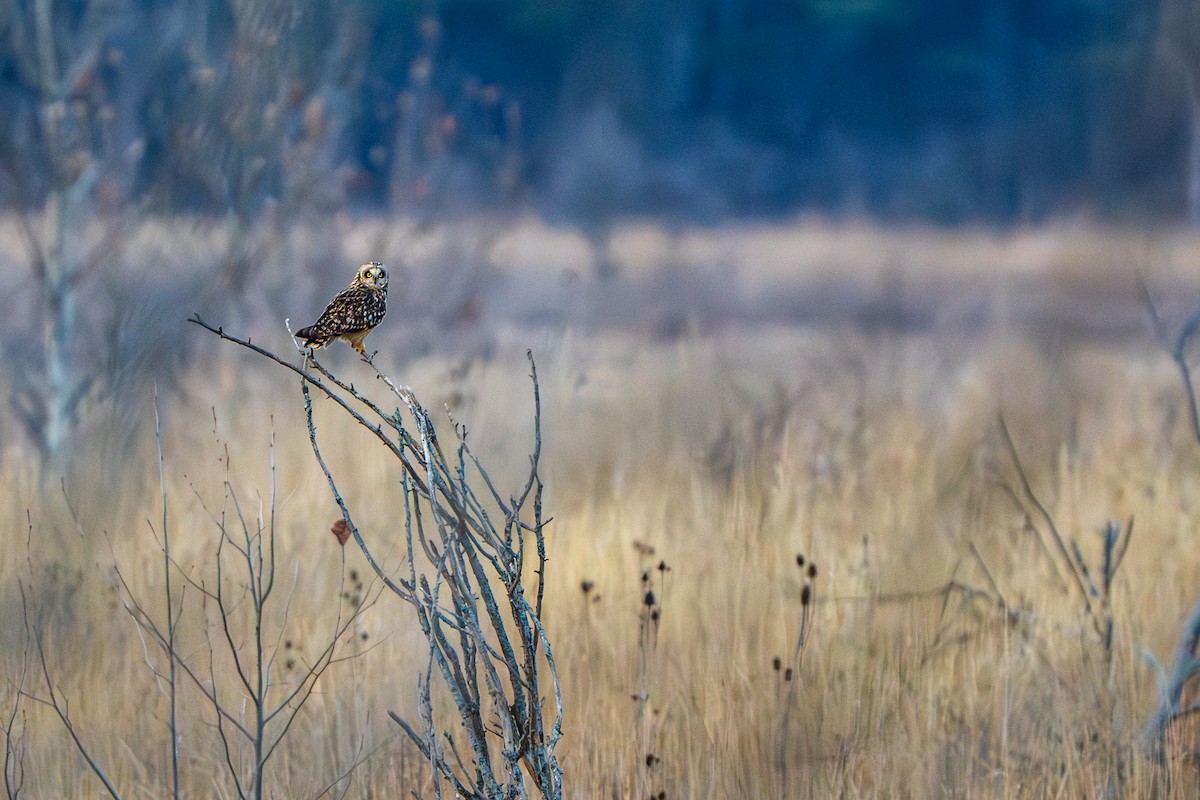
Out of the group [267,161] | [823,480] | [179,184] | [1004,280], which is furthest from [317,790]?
[1004,280]

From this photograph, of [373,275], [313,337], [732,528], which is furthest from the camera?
[732,528]

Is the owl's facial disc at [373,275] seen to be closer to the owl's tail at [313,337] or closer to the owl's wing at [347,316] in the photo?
the owl's wing at [347,316]

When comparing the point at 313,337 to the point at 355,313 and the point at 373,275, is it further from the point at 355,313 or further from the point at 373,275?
the point at 373,275

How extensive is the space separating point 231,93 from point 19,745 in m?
2.48

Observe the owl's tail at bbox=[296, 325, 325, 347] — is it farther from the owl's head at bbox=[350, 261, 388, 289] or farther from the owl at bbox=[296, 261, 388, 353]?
the owl's head at bbox=[350, 261, 388, 289]

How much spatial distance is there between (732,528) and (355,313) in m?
1.67

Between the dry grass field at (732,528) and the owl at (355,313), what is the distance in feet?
0.96

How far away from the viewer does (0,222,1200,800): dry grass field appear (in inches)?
91.7

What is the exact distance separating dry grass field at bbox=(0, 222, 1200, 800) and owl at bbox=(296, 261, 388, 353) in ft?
0.96

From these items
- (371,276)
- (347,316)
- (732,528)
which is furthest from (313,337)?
(732,528)

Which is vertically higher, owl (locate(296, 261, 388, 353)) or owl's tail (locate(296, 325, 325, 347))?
owl (locate(296, 261, 388, 353))

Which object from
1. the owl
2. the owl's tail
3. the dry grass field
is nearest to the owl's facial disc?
the owl

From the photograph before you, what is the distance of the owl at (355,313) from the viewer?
5.33 feet

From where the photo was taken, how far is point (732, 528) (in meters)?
3.09
